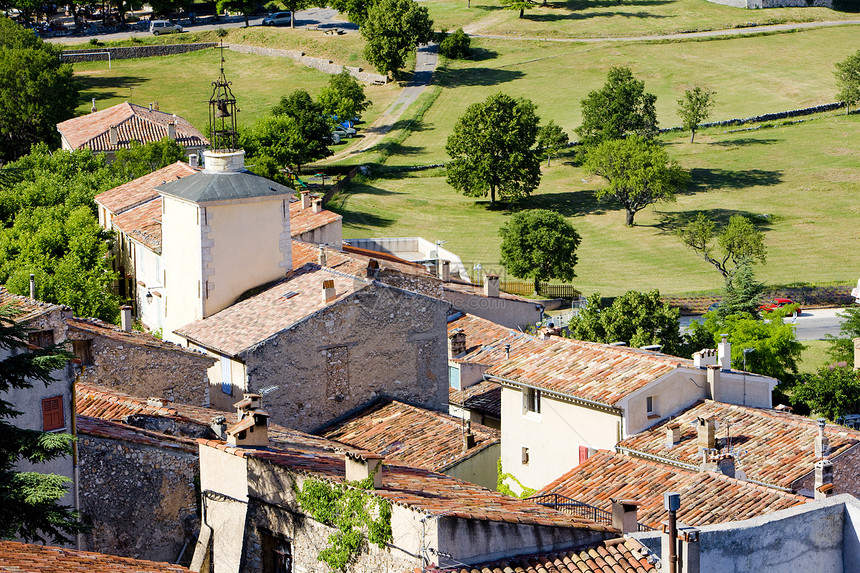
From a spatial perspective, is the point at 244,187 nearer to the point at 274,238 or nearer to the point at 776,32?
the point at 274,238

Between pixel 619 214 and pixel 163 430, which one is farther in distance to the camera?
pixel 619 214

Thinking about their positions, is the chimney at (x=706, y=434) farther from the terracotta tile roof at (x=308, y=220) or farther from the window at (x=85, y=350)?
the terracotta tile roof at (x=308, y=220)

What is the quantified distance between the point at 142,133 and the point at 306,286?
142 ft

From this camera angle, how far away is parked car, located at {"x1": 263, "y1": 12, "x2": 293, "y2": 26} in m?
156

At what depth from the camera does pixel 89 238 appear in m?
48.4

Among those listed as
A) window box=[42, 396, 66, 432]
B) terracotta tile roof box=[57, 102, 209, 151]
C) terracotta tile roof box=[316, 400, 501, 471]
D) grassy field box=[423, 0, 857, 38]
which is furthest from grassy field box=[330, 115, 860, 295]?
window box=[42, 396, 66, 432]

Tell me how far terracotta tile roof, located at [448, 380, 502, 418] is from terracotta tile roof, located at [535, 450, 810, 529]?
8.58 meters

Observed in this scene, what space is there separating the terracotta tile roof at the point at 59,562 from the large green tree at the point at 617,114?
106 meters

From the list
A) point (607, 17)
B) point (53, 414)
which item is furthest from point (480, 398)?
point (607, 17)

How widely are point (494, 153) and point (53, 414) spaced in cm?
9041

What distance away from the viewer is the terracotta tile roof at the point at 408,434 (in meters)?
31.7

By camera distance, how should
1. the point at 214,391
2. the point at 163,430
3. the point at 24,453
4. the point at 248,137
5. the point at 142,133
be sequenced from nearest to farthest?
the point at 24,453 < the point at 163,430 < the point at 214,391 < the point at 142,133 < the point at 248,137

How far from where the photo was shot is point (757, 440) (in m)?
32.8

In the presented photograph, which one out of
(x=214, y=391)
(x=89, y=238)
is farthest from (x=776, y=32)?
(x=214, y=391)
